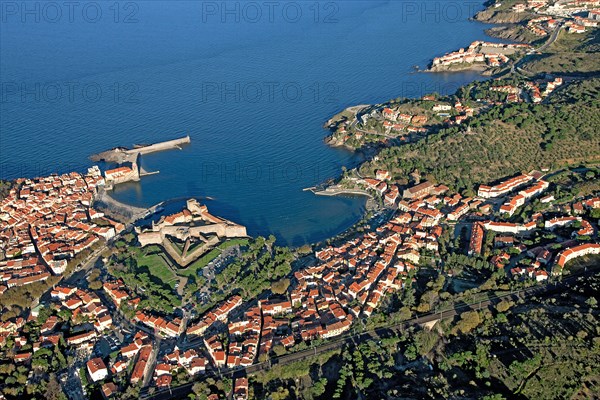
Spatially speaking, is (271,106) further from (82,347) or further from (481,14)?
(481,14)

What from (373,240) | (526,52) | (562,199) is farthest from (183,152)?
(526,52)

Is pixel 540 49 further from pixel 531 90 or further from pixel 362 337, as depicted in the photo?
pixel 362 337

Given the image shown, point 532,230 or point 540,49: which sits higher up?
point 540,49

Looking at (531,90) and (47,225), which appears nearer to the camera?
(47,225)

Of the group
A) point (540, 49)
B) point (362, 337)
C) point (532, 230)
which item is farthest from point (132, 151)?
point (540, 49)

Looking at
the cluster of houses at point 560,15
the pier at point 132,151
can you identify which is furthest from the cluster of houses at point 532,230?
the cluster of houses at point 560,15

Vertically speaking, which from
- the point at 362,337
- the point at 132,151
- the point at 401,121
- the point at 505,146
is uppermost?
the point at 401,121

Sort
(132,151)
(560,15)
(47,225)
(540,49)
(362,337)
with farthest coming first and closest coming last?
(560,15)
(540,49)
(132,151)
(47,225)
(362,337)
